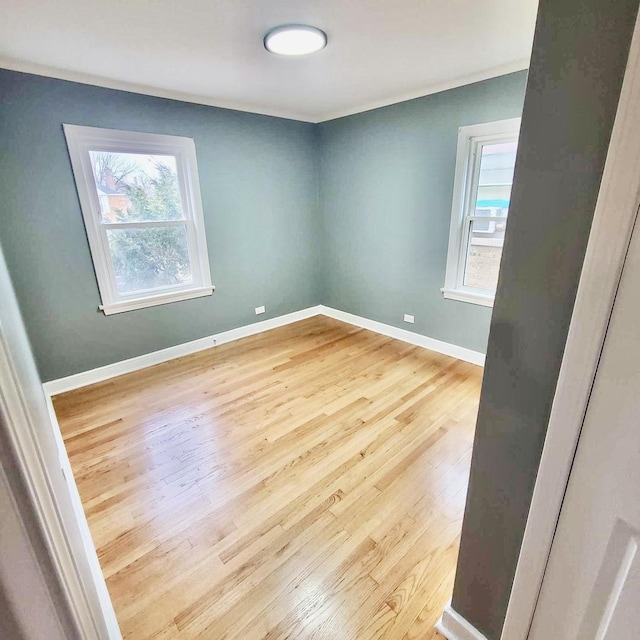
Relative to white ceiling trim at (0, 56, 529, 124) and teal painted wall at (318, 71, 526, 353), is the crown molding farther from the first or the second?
teal painted wall at (318, 71, 526, 353)

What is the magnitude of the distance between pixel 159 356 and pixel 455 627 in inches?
123

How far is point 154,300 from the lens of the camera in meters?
3.24

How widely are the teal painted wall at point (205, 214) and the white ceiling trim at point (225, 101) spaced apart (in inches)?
1.9

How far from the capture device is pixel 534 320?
82 cm

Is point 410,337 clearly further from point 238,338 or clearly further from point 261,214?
point 261,214

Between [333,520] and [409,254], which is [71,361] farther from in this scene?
[409,254]

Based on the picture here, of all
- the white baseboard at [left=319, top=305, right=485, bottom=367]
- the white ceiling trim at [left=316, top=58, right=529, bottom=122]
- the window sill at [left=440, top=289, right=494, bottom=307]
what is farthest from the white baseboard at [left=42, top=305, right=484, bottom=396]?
the white ceiling trim at [left=316, top=58, right=529, bottom=122]

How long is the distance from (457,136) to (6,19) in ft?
9.92

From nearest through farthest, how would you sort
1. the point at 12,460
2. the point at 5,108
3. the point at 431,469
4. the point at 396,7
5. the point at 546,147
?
the point at 12,460 < the point at 546,147 < the point at 396,7 < the point at 431,469 < the point at 5,108

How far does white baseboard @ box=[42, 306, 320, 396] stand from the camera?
2.91m

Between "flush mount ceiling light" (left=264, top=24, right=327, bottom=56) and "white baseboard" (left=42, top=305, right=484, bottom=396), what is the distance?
267 centimetres

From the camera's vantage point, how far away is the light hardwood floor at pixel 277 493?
1.34m

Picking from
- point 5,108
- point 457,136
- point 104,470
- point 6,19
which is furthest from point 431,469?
point 5,108

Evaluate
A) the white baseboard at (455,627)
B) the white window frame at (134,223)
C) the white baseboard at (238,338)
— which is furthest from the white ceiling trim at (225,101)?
the white baseboard at (455,627)
